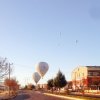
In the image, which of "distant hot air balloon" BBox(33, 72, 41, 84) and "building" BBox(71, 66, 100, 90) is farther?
"distant hot air balloon" BBox(33, 72, 41, 84)

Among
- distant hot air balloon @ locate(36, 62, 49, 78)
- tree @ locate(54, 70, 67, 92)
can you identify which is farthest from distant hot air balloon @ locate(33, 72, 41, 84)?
distant hot air balloon @ locate(36, 62, 49, 78)

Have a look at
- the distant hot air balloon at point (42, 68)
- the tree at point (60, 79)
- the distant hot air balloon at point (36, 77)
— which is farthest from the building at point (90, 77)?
the distant hot air balloon at point (42, 68)

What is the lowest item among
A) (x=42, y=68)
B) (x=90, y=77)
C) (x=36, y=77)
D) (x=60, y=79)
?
(x=60, y=79)

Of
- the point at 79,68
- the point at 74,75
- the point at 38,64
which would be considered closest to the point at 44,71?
the point at 38,64

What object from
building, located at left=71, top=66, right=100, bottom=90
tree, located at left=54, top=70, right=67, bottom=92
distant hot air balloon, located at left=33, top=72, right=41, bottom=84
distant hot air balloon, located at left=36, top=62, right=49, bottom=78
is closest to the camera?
distant hot air balloon, located at left=36, top=62, right=49, bottom=78

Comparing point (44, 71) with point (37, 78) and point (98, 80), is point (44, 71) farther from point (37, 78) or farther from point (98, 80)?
point (37, 78)

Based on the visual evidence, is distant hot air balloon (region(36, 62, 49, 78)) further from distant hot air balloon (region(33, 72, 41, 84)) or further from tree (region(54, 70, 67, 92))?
distant hot air balloon (region(33, 72, 41, 84))

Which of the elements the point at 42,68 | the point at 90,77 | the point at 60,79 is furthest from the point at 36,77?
the point at 42,68

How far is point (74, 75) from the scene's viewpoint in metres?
146

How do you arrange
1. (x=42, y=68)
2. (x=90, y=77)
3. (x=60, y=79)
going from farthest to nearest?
(x=90, y=77) → (x=60, y=79) → (x=42, y=68)

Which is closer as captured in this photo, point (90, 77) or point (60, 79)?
point (60, 79)

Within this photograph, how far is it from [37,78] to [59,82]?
3311 centimetres

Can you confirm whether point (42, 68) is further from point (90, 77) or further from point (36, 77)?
point (36, 77)

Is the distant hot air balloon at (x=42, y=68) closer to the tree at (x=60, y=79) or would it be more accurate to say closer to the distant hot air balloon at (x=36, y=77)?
the tree at (x=60, y=79)
